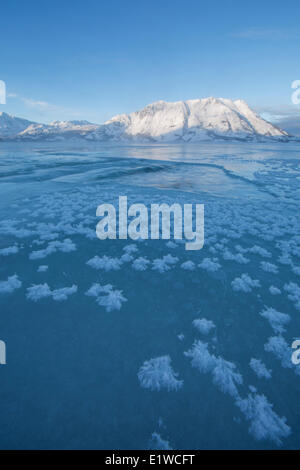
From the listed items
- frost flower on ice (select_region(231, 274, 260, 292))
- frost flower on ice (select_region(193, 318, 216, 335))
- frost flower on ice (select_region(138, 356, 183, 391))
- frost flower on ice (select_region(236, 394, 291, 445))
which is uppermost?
frost flower on ice (select_region(231, 274, 260, 292))

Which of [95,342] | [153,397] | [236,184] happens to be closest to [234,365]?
[153,397]

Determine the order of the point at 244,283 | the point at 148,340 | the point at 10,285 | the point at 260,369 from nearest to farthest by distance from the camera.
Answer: the point at 260,369 → the point at 148,340 → the point at 10,285 → the point at 244,283

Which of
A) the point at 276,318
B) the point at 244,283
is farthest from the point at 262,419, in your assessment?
the point at 244,283

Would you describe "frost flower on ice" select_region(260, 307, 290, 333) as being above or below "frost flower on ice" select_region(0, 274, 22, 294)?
below

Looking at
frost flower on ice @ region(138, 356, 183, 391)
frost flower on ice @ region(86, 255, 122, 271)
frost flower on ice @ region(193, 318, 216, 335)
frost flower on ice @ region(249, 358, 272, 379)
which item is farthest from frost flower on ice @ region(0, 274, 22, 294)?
frost flower on ice @ region(249, 358, 272, 379)

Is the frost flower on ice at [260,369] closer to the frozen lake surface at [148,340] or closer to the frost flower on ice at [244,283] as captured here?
the frozen lake surface at [148,340]

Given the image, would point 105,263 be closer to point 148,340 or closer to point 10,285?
point 10,285

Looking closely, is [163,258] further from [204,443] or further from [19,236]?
[19,236]

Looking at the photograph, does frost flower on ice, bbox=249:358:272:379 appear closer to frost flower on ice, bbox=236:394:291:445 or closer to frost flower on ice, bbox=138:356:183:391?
frost flower on ice, bbox=236:394:291:445

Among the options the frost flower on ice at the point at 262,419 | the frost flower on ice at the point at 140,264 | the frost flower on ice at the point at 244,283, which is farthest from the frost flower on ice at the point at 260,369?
the frost flower on ice at the point at 140,264
